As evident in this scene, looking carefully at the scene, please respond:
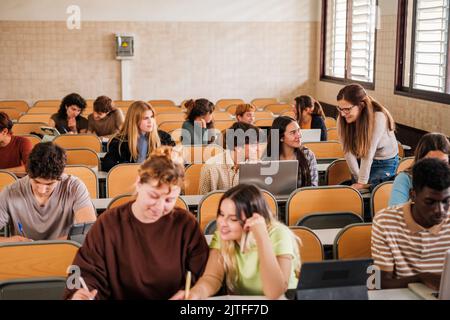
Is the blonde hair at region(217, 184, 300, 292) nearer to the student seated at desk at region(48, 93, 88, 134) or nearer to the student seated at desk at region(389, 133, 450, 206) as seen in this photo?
the student seated at desk at region(389, 133, 450, 206)

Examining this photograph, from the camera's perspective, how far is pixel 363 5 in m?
9.82

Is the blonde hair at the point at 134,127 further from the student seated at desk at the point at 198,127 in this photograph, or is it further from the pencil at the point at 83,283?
the pencil at the point at 83,283

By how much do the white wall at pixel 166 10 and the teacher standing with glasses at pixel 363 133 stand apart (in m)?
6.93

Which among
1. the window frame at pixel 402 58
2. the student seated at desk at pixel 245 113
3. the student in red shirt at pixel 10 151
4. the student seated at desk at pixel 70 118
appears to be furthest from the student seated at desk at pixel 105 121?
the window frame at pixel 402 58

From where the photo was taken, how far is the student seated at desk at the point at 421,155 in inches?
143

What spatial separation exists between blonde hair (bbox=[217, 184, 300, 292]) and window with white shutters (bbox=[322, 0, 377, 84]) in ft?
23.3

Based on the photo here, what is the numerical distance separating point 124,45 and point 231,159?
7.33 metres

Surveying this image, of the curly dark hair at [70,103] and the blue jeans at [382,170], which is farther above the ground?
the curly dark hair at [70,103]

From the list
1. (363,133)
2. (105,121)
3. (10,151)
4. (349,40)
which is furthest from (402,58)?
(10,151)

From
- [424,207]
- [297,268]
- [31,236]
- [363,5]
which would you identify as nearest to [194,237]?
[297,268]

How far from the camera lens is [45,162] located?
3.48 meters

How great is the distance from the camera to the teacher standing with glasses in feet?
17.3

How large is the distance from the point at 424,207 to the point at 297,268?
641 mm
